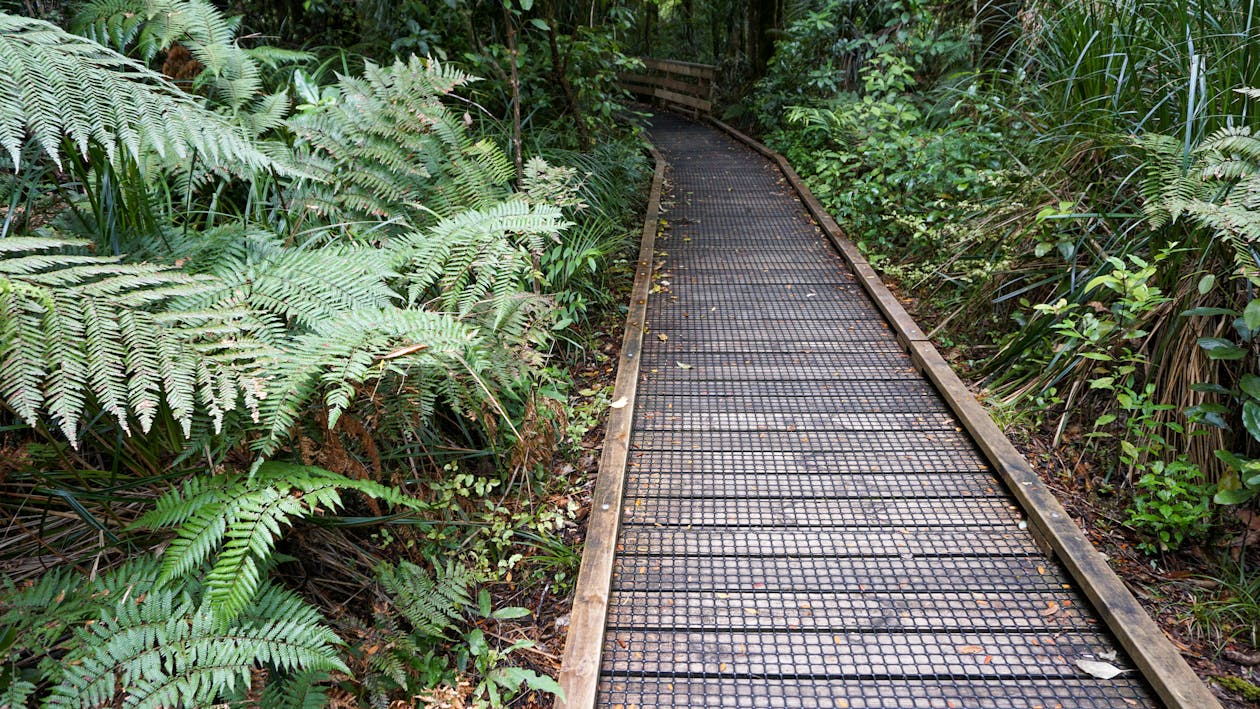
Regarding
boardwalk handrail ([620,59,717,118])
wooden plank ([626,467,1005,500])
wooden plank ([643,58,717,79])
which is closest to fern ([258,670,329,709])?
wooden plank ([626,467,1005,500])

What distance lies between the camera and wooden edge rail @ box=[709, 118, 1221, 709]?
191 centimetres

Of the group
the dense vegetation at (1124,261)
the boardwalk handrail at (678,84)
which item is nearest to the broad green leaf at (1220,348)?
the dense vegetation at (1124,261)

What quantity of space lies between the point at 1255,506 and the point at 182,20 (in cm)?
396

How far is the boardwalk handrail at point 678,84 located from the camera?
13.9m

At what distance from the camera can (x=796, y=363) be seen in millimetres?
3881

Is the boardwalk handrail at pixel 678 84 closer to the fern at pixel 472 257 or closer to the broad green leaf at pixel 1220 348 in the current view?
the fern at pixel 472 257

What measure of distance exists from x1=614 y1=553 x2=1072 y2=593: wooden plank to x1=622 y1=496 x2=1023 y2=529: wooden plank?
193 millimetres

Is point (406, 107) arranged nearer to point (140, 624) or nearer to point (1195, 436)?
point (140, 624)

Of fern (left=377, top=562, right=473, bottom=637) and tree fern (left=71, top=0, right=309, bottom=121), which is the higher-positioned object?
tree fern (left=71, top=0, right=309, bottom=121)

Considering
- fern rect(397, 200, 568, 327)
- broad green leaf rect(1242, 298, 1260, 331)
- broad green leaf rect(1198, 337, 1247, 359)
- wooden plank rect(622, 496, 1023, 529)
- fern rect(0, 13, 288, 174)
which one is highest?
fern rect(0, 13, 288, 174)

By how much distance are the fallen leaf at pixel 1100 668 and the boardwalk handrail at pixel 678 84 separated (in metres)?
11.8

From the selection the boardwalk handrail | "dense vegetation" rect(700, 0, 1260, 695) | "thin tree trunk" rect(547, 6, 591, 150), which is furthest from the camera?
the boardwalk handrail

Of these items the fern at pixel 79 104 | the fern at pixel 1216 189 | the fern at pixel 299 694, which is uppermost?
the fern at pixel 79 104

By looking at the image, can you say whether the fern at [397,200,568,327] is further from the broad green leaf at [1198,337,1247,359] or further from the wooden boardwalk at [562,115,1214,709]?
the broad green leaf at [1198,337,1247,359]
